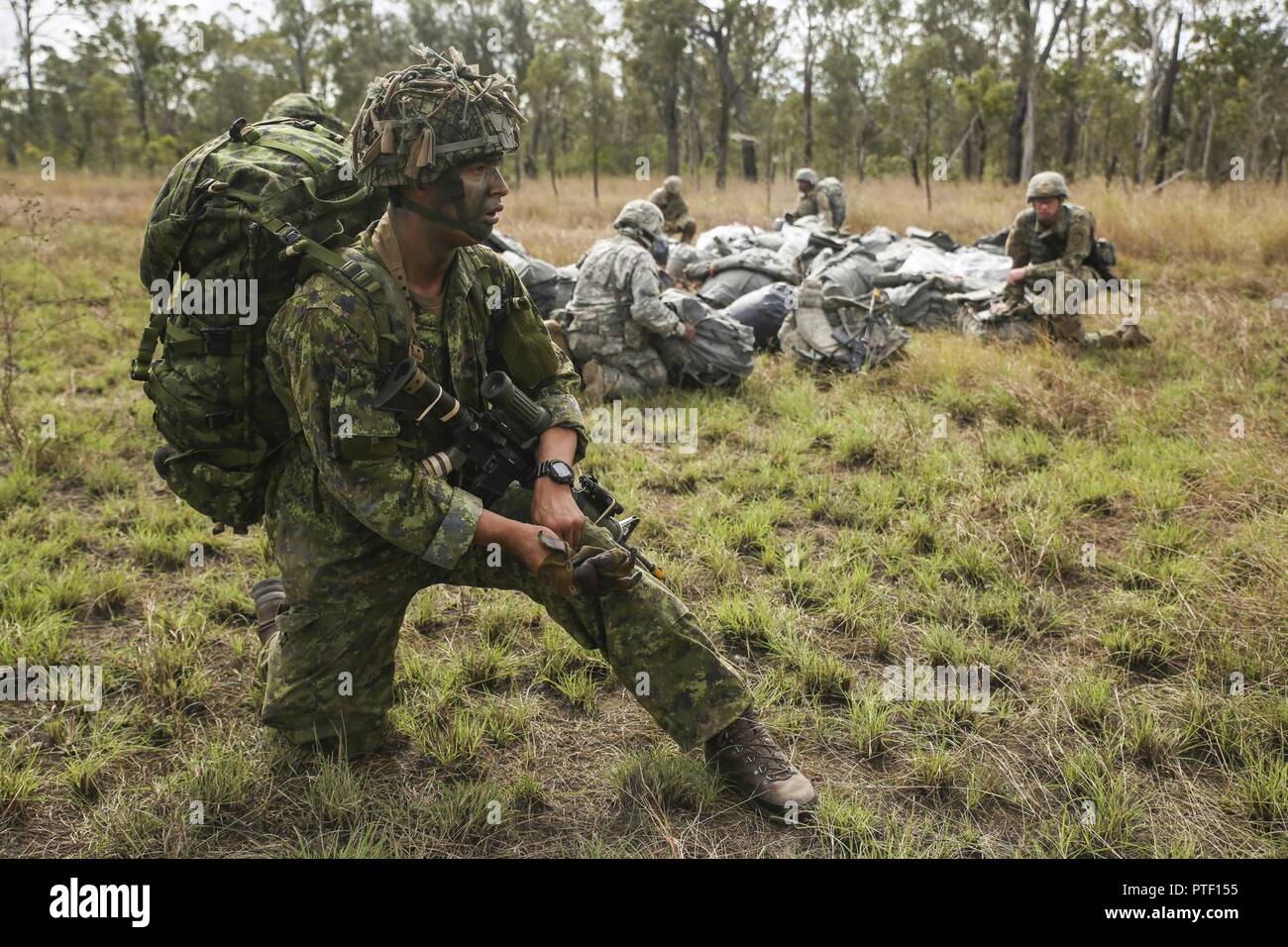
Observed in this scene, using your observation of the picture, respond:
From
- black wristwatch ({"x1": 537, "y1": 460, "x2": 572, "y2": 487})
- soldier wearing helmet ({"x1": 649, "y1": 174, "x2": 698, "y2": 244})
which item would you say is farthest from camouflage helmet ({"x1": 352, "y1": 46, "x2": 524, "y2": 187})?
soldier wearing helmet ({"x1": 649, "y1": 174, "x2": 698, "y2": 244})

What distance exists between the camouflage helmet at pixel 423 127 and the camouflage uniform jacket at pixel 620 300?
3317 mm

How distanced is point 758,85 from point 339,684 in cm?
2824

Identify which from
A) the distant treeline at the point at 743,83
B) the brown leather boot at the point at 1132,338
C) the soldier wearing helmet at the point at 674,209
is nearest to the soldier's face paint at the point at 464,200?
the brown leather boot at the point at 1132,338

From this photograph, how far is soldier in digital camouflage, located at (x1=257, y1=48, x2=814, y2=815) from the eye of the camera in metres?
1.87

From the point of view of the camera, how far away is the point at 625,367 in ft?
18.1

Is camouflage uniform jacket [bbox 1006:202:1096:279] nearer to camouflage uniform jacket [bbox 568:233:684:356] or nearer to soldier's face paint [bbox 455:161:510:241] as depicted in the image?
camouflage uniform jacket [bbox 568:233:684:356]

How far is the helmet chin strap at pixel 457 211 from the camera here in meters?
1.92

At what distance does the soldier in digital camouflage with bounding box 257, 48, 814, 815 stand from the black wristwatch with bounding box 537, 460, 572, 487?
1 cm

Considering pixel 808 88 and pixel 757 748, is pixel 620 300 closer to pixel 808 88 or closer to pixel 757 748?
pixel 757 748

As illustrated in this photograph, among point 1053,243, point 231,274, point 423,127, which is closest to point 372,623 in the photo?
point 231,274

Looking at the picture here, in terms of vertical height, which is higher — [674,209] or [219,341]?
[674,209]

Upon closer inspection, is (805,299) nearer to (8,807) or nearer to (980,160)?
(8,807)

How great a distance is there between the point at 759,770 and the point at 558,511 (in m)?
0.81
